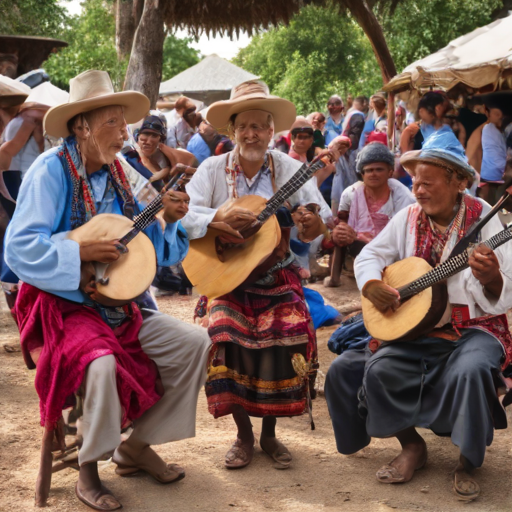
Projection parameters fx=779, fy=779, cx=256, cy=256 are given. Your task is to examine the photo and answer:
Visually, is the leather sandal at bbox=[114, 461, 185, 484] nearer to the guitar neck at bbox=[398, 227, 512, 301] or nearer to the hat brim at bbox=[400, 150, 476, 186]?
the guitar neck at bbox=[398, 227, 512, 301]

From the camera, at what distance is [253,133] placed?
4.84m

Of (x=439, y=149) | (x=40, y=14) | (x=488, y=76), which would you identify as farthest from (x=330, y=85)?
(x=439, y=149)

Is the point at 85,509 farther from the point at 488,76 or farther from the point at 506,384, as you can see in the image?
the point at 488,76

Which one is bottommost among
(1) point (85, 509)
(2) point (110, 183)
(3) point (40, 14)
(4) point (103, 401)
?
(1) point (85, 509)

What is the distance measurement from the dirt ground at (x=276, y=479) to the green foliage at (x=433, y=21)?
20.2 metres

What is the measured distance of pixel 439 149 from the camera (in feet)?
14.3

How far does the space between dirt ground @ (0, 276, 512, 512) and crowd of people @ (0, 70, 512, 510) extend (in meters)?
0.09

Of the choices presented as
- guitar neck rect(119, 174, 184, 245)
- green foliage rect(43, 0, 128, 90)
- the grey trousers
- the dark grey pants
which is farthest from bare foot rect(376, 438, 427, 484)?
green foliage rect(43, 0, 128, 90)

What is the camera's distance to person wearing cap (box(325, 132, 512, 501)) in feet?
13.1

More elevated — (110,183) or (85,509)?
(110,183)

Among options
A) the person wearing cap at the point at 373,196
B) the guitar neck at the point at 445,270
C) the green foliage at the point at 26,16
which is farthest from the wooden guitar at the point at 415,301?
the green foliage at the point at 26,16

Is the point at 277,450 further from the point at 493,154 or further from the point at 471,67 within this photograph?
the point at 471,67

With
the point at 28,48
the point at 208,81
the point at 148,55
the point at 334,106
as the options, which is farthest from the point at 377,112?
the point at 208,81

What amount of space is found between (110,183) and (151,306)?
0.77m
